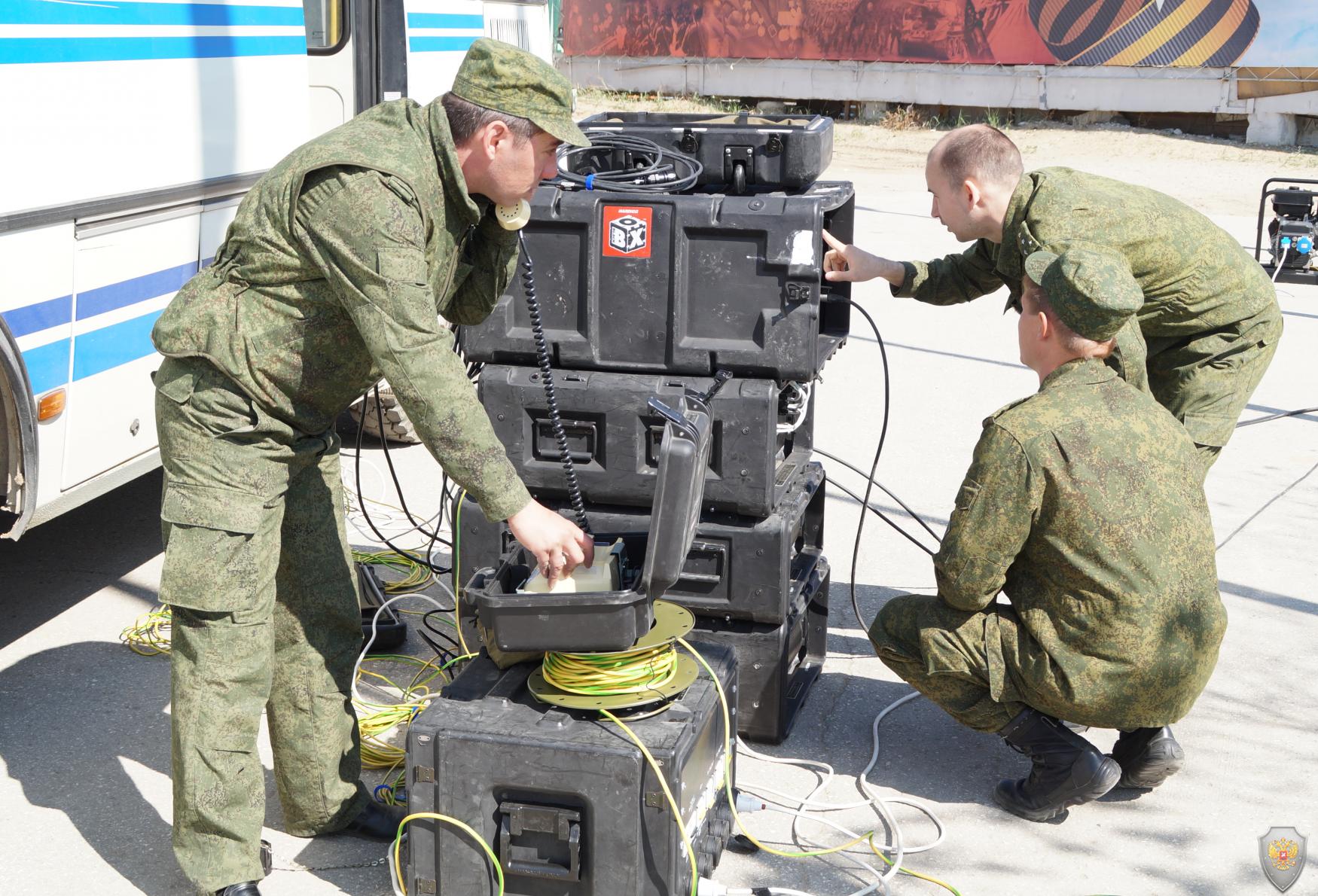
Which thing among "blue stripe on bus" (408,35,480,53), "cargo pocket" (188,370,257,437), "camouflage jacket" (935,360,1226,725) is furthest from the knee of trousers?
"blue stripe on bus" (408,35,480,53)

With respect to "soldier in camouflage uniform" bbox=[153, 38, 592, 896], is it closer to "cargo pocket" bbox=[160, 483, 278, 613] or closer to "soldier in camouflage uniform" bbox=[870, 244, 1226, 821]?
"cargo pocket" bbox=[160, 483, 278, 613]

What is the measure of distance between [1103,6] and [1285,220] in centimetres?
1277

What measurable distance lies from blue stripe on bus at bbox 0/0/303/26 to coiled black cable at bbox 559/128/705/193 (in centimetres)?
139

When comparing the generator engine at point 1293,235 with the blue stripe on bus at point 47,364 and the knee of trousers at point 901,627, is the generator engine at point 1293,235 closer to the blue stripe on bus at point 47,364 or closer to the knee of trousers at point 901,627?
the knee of trousers at point 901,627

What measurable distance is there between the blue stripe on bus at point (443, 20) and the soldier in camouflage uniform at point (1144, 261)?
317 centimetres

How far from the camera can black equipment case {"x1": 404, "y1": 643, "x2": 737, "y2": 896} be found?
9.51 feet

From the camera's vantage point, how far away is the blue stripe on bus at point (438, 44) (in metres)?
6.50

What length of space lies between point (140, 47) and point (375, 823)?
8.49 feet

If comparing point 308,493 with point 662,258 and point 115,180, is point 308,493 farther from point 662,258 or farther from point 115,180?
point 115,180

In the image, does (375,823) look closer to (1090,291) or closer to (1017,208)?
(1090,291)

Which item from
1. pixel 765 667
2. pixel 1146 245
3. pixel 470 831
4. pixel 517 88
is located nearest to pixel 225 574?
pixel 470 831

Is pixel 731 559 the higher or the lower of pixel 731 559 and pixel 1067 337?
the lower

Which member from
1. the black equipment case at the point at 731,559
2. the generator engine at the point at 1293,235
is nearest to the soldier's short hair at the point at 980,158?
the black equipment case at the point at 731,559

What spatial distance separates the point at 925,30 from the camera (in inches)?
883
